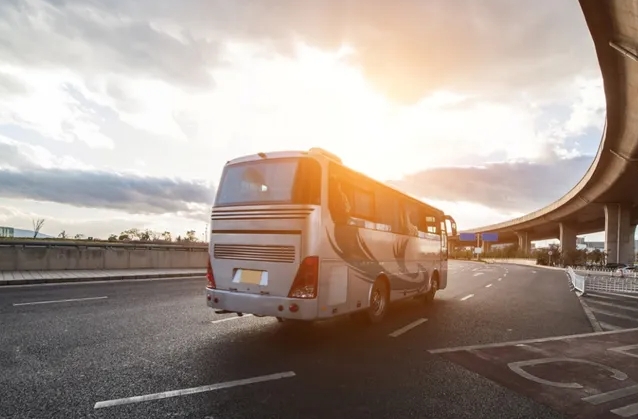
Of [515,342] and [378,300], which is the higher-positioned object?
[378,300]

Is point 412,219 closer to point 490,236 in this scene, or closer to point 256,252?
point 256,252

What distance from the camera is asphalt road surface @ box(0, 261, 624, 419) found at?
4.25m

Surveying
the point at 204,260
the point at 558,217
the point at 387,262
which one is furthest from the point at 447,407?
the point at 558,217

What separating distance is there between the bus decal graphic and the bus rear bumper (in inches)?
46.1

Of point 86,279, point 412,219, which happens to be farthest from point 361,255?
point 86,279

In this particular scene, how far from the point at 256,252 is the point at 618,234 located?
2238 inches

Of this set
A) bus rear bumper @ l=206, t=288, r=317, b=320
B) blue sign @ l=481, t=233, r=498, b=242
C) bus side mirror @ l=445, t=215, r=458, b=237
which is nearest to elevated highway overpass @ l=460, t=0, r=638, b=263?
bus side mirror @ l=445, t=215, r=458, b=237

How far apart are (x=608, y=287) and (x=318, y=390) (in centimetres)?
2516

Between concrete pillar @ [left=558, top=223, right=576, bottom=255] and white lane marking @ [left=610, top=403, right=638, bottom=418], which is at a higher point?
concrete pillar @ [left=558, top=223, right=576, bottom=255]

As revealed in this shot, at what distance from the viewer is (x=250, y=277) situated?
712cm

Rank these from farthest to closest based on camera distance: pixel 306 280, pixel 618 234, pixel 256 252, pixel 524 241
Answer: pixel 524 241 < pixel 618 234 < pixel 256 252 < pixel 306 280

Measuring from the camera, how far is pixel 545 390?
509 centimetres

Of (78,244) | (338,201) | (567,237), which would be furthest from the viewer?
(567,237)

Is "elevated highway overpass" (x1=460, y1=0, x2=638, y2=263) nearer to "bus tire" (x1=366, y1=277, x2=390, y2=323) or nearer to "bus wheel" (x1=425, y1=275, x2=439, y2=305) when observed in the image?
"bus wheel" (x1=425, y1=275, x2=439, y2=305)
